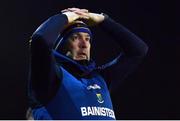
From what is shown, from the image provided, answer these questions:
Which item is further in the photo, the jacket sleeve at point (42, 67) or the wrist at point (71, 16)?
the wrist at point (71, 16)

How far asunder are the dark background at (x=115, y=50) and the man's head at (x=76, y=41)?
134cm

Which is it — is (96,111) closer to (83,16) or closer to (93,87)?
(93,87)

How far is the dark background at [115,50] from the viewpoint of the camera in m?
2.86

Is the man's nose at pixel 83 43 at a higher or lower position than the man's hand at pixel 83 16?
lower

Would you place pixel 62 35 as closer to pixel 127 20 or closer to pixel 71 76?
pixel 71 76

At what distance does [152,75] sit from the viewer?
2.92m

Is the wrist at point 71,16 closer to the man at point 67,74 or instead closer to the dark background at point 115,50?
the man at point 67,74

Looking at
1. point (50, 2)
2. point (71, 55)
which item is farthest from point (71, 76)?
point (50, 2)

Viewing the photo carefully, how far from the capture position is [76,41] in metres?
1.46

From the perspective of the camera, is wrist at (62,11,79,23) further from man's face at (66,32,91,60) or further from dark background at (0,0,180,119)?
dark background at (0,0,180,119)

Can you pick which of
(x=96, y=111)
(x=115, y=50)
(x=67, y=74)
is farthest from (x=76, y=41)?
(x=115, y=50)

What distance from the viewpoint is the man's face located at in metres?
1.44

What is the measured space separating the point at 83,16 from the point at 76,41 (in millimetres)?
85

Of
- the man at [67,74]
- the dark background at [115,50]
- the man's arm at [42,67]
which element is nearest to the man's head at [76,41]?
the man at [67,74]
